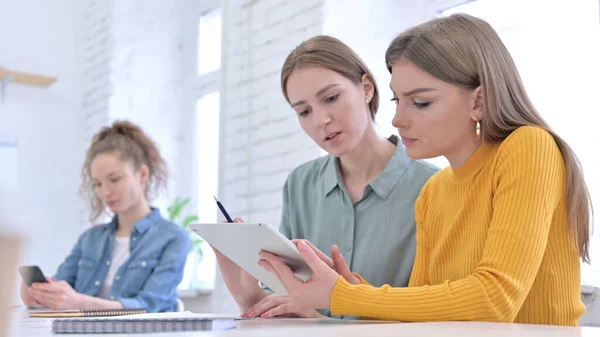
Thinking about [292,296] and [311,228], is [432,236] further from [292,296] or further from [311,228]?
[311,228]

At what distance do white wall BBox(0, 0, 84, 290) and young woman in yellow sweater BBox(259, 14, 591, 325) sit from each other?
4.14m

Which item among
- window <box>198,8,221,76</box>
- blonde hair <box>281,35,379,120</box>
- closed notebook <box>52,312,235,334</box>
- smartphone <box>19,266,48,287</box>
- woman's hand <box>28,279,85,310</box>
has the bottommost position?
woman's hand <box>28,279,85,310</box>

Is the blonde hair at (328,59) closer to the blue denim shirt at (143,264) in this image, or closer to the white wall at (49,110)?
the blue denim shirt at (143,264)

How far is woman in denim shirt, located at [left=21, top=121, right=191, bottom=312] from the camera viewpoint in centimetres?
270

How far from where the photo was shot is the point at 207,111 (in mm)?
5109

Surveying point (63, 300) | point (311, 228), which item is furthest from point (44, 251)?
point (311, 228)

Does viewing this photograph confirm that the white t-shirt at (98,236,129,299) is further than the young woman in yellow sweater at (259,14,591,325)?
Yes

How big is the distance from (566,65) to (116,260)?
196 centimetres

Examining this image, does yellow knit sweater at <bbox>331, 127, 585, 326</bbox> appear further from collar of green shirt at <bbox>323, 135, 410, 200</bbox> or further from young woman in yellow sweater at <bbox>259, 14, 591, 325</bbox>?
collar of green shirt at <bbox>323, 135, 410, 200</bbox>

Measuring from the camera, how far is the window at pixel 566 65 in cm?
259

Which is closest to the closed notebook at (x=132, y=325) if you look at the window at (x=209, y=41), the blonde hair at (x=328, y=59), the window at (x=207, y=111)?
the blonde hair at (x=328, y=59)

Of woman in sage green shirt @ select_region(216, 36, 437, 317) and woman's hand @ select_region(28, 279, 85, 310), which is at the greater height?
woman in sage green shirt @ select_region(216, 36, 437, 317)

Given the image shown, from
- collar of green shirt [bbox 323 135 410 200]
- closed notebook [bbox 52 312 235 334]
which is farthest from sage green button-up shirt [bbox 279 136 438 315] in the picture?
closed notebook [bbox 52 312 235 334]

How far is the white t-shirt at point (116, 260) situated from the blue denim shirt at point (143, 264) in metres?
0.02
